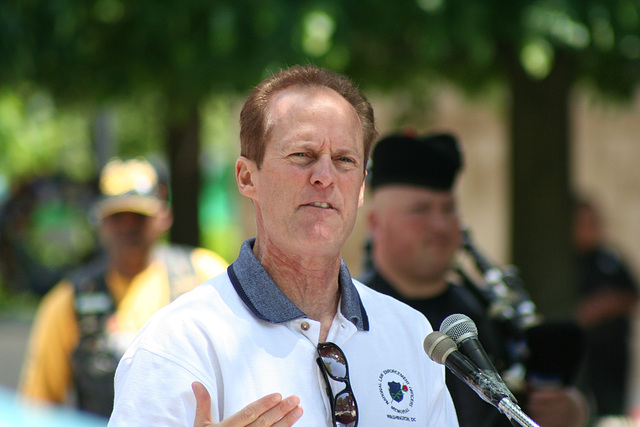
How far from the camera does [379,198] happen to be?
3396 mm

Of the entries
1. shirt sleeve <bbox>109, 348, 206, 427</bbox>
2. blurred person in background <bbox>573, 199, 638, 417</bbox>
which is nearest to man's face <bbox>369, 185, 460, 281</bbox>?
shirt sleeve <bbox>109, 348, 206, 427</bbox>

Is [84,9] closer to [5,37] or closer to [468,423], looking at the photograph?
[5,37]

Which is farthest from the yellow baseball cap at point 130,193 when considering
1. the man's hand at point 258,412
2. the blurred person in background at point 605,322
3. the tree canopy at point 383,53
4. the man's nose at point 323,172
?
the blurred person in background at point 605,322

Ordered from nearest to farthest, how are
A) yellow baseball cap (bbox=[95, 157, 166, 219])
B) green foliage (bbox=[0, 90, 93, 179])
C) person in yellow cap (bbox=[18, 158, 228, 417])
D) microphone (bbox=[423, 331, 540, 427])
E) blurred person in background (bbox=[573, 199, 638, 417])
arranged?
microphone (bbox=[423, 331, 540, 427]), person in yellow cap (bbox=[18, 158, 228, 417]), yellow baseball cap (bbox=[95, 157, 166, 219]), blurred person in background (bbox=[573, 199, 638, 417]), green foliage (bbox=[0, 90, 93, 179])

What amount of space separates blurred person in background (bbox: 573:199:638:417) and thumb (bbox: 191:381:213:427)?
517 centimetres

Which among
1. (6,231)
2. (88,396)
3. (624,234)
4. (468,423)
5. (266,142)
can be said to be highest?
(266,142)

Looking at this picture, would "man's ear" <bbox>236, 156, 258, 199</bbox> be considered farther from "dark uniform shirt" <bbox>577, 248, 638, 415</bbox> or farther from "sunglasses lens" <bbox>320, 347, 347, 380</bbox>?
"dark uniform shirt" <bbox>577, 248, 638, 415</bbox>

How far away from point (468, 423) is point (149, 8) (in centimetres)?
311

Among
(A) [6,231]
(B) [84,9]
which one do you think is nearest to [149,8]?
(B) [84,9]

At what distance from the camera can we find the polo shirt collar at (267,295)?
1821mm

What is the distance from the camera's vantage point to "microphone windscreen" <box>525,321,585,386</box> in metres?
3.25

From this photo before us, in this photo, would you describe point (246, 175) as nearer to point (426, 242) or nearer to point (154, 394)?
point (154, 394)

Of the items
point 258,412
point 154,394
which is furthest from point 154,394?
point 258,412

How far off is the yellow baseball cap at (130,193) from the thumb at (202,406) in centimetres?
300
